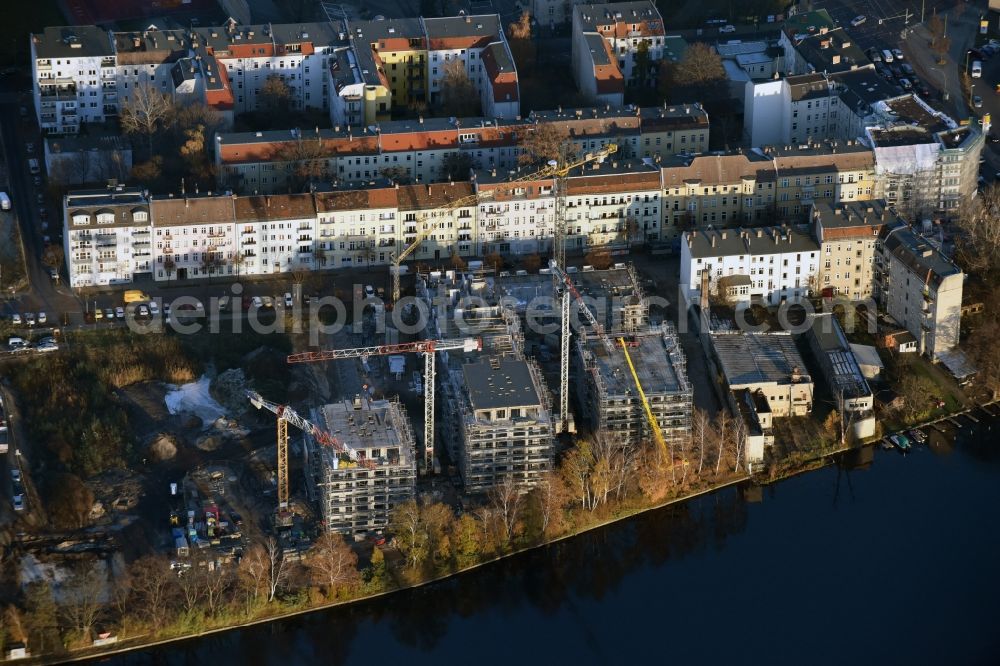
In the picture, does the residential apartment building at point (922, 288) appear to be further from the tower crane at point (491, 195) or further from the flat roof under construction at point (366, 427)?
the flat roof under construction at point (366, 427)

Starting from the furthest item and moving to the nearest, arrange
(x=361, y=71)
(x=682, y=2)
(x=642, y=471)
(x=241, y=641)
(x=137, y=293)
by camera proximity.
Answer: (x=682, y=2), (x=361, y=71), (x=137, y=293), (x=642, y=471), (x=241, y=641)

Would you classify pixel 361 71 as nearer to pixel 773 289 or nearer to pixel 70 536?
pixel 773 289

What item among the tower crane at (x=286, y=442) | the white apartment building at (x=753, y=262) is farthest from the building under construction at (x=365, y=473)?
the white apartment building at (x=753, y=262)

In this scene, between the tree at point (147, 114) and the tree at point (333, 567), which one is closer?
the tree at point (333, 567)

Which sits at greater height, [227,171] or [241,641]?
[227,171]

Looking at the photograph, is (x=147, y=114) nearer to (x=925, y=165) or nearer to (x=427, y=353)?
(x=427, y=353)

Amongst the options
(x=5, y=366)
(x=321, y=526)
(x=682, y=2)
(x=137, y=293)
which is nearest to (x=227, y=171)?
(x=137, y=293)
